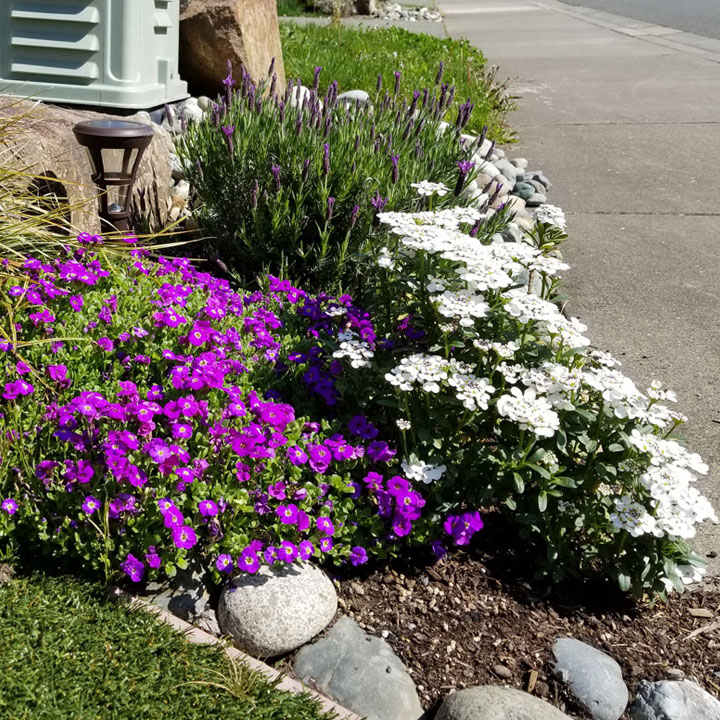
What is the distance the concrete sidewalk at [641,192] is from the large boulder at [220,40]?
2496mm

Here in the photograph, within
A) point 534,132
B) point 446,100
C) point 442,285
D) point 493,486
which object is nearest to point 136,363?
point 442,285

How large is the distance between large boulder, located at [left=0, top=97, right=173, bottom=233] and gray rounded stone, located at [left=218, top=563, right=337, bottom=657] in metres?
2.05

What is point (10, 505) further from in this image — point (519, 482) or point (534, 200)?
point (534, 200)

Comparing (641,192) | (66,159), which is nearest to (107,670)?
(66,159)

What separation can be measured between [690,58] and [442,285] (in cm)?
1183

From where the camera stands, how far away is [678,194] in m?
6.92

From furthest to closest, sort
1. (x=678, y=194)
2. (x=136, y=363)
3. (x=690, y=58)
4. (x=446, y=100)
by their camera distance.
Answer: (x=690, y=58)
(x=678, y=194)
(x=446, y=100)
(x=136, y=363)

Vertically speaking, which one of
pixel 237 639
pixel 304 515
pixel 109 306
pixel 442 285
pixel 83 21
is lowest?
pixel 237 639

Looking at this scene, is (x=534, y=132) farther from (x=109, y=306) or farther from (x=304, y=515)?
(x=304, y=515)

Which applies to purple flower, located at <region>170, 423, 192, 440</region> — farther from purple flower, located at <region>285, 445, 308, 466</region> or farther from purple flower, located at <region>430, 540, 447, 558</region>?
purple flower, located at <region>430, 540, 447, 558</region>

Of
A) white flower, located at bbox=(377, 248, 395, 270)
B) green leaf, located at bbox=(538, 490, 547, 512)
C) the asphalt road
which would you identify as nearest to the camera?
green leaf, located at bbox=(538, 490, 547, 512)

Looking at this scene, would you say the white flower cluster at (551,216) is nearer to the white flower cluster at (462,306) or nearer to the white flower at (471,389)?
the white flower cluster at (462,306)

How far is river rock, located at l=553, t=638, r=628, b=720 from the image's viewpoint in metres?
2.56

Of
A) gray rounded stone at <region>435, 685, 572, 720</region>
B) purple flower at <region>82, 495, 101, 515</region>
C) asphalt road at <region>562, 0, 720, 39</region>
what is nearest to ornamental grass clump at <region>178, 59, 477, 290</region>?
purple flower at <region>82, 495, 101, 515</region>
